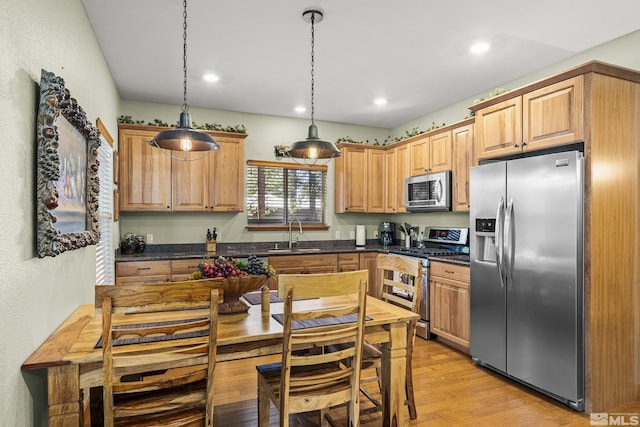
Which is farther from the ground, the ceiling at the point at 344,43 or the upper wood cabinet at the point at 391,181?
the ceiling at the point at 344,43

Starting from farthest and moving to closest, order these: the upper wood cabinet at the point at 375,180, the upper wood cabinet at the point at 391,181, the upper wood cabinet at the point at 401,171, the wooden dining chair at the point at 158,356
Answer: the upper wood cabinet at the point at 375,180, the upper wood cabinet at the point at 391,181, the upper wood cabinet at the point at 401,171, the wooden dining chair at the point at 158,356

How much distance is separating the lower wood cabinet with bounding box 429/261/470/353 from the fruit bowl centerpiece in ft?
7.61

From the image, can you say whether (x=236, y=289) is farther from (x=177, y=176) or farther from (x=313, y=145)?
(x=177, y=176)

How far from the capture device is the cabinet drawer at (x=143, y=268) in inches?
156

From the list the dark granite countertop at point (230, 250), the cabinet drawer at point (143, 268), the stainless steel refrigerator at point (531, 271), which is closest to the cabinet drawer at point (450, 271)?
the stainless steel refrigerator at point (531, 271)

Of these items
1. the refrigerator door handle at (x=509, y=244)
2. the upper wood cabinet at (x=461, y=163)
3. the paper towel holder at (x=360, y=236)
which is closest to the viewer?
the refrigerator door handle at (x=509, y=244)

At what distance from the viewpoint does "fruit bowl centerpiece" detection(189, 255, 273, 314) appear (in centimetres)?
202

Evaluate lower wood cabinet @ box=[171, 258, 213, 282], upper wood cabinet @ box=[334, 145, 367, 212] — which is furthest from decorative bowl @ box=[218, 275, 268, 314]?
upper wood cabinet @ box=[334, 145, 367, 212]

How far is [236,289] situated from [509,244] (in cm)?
222

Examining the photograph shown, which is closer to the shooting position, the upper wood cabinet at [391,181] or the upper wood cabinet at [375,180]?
the upper wood cabinet at [391,181]

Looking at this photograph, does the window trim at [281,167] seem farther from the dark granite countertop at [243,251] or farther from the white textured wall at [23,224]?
the white textured wall at [23,224]

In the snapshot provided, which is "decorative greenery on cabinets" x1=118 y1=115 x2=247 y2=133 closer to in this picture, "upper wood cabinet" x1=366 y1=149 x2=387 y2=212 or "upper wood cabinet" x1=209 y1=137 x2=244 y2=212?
"upper wood cabinet" x1=209 y1=137 x2=244 y2=212

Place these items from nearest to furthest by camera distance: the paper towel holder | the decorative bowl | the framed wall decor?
1. the framed wall decor
2. the decorative bowl
3. the paper towel holder

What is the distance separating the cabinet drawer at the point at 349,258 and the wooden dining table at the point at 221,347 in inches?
93.5
